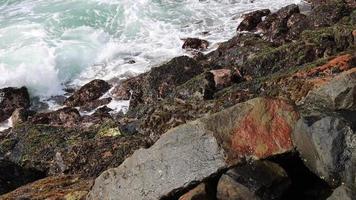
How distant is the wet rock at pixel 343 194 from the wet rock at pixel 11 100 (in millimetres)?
17620

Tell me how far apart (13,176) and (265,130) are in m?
6.91

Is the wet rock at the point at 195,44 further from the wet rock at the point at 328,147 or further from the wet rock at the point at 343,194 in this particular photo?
the wet rock at the point at 343,194

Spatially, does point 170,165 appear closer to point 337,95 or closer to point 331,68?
point 337,95

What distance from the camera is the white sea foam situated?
84.4ft

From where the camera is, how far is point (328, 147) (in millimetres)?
6590

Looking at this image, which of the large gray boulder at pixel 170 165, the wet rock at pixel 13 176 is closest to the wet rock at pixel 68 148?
the wet rock at pixel 13 176

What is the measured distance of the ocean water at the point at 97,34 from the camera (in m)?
25.7

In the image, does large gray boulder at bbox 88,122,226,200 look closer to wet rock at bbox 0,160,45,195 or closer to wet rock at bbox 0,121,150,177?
wet rock at bbox 0,121,150,177

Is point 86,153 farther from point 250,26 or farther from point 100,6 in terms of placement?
point 100,6

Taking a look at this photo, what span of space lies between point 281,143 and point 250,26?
18081 millimetres

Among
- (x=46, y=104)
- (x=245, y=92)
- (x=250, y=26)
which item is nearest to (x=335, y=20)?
(x=250, y=26)

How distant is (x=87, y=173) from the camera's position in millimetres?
11789

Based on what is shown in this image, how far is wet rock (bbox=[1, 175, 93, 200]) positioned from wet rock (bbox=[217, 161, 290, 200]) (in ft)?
10.8

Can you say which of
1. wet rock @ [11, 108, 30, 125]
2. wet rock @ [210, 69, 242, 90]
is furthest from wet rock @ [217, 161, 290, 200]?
wet rock @ [11, 108, 30, 125]
